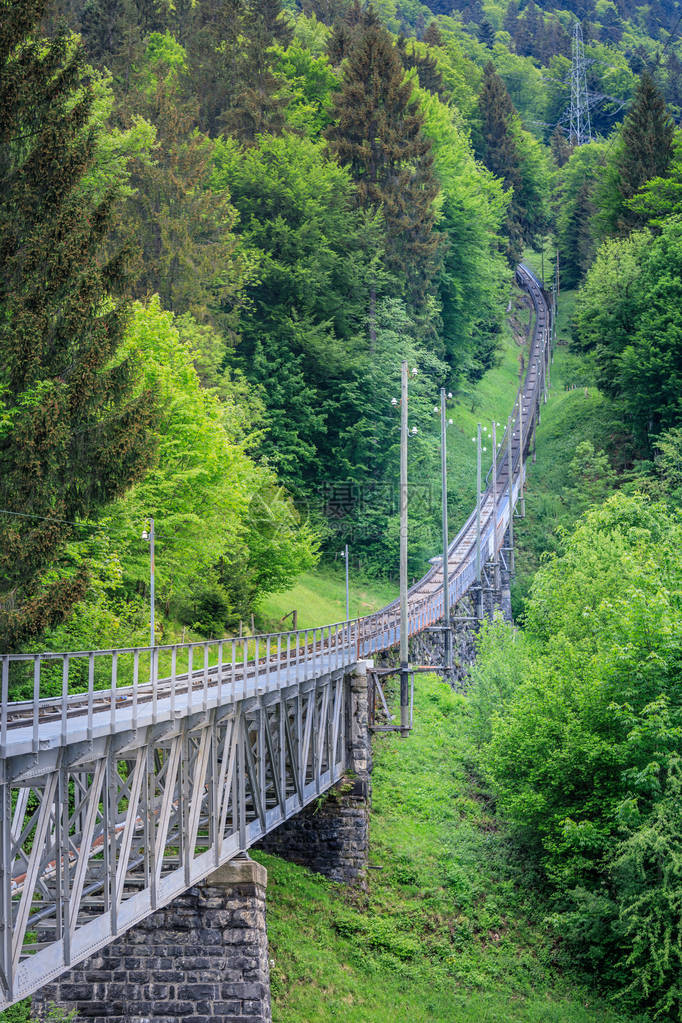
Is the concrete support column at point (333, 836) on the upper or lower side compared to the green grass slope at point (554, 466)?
lower

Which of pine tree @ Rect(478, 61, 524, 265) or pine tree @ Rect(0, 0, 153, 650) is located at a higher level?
pine tree @ Rect(478, 61, 524, 265)

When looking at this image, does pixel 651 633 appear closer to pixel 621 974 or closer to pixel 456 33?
pixel 621 974

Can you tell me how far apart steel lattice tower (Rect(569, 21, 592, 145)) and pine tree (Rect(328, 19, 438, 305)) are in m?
84.3

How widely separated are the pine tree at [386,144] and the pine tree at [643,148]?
1366cm

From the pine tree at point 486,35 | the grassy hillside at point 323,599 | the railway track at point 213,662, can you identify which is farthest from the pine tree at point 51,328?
the pine tree at point 486,35

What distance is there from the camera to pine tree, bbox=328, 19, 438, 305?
6831cm

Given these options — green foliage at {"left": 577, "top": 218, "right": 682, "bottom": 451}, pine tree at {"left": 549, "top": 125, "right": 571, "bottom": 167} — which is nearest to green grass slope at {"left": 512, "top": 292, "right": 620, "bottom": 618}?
green foliage at {"left": 577, "top": 218, "right": 682, "bottom": 451}

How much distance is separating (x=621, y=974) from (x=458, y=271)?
5682cm

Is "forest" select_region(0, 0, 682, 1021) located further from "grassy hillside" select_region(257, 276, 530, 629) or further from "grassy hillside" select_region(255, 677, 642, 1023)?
"grassy hillside" select_region(255, 677, 642, 1023)

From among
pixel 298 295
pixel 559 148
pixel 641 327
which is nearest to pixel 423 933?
pixel 298 295

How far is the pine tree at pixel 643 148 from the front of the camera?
76125mm

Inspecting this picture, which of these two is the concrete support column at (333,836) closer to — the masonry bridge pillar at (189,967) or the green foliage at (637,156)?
the masonry bridge pillar at (189,967)

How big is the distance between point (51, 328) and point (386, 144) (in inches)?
1690

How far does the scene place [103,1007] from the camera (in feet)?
72.9
